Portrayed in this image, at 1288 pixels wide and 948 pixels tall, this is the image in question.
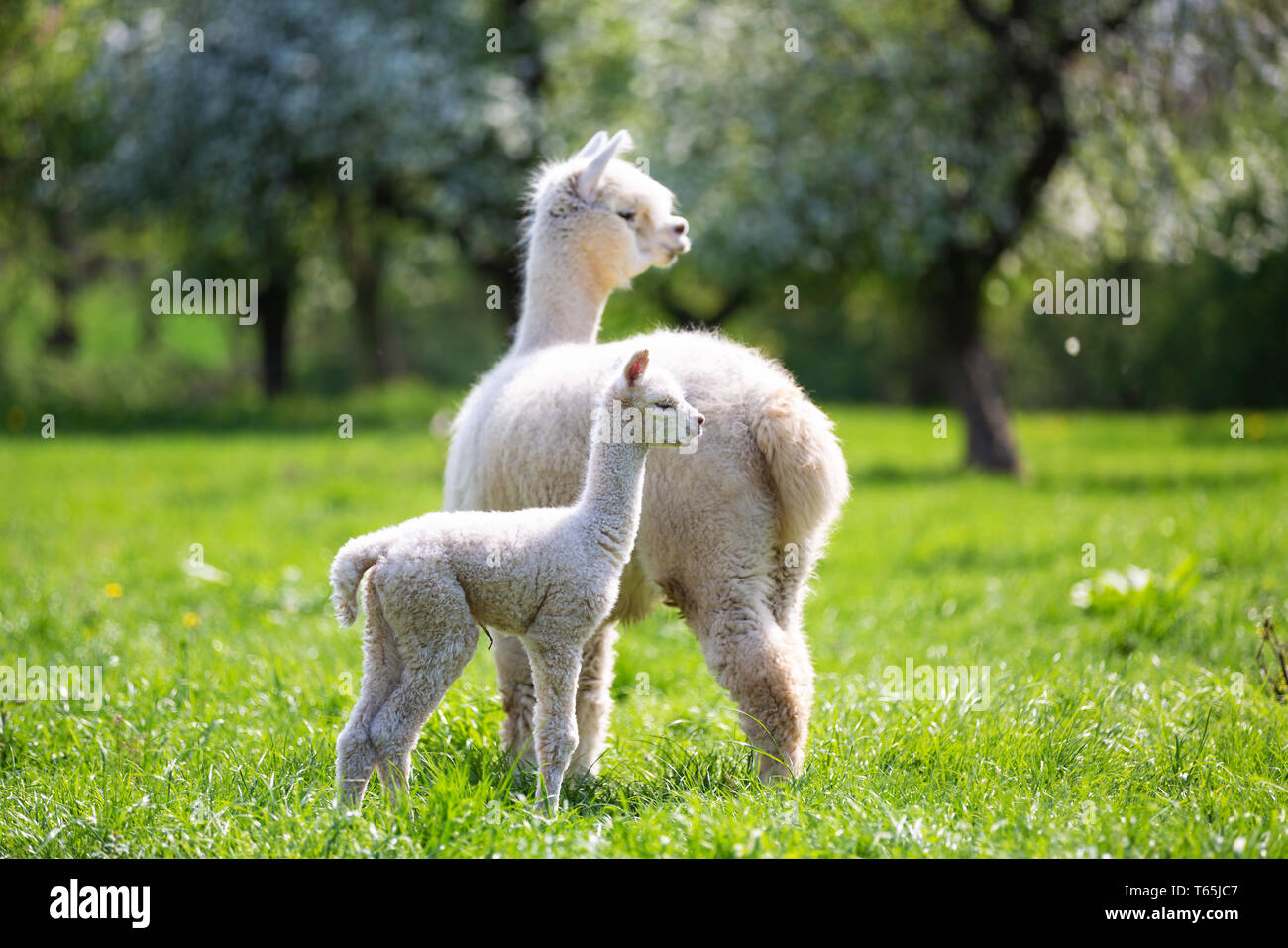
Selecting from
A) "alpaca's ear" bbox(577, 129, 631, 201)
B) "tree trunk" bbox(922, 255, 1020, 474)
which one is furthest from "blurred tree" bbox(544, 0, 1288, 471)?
"alpaca's ear" bbox(577, 129, 631, 201)

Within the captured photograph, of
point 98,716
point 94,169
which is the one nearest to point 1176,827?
point 98,716

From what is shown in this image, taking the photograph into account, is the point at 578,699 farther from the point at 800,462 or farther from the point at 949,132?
the point at 949,132

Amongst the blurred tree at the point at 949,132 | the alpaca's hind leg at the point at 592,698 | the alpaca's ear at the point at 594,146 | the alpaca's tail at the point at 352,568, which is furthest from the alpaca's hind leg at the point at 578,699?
the blurred tree at the point at 949,132

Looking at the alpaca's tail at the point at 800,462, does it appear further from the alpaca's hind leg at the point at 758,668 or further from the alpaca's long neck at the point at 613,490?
the alpaca's long neck at the point at 613,490

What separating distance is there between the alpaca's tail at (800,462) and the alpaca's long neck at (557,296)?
1.21 meters

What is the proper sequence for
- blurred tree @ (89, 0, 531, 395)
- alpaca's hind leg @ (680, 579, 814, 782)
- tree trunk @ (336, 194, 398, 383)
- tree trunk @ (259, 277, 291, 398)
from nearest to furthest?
alpaca's hind leg @ (680, 579, 814, 782) → blurred tree @ (89, 0, 531, 395) → tree trunk @ (336, 194, 398, 383) → tree trunk @ (259, 277, 291, 398)

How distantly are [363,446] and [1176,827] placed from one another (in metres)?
12.5

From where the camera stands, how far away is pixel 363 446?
14852mm

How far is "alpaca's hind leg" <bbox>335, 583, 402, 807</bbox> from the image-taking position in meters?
3.43

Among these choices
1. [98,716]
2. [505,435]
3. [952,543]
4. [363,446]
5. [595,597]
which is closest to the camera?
[595,597]

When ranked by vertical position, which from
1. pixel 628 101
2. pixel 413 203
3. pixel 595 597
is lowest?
pixel 595 597

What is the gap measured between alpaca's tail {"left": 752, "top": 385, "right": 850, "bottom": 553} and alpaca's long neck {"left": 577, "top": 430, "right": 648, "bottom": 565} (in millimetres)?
538

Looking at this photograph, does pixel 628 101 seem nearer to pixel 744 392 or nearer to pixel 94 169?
Answer: pixel 94 169

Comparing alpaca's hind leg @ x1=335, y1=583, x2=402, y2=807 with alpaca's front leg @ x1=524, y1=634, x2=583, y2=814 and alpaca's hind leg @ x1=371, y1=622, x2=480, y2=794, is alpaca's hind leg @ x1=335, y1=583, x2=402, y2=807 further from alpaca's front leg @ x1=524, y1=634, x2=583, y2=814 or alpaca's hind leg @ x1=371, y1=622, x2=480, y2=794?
alpaca's front leg @ x1=524, y1=634, x2=583, y2=814
